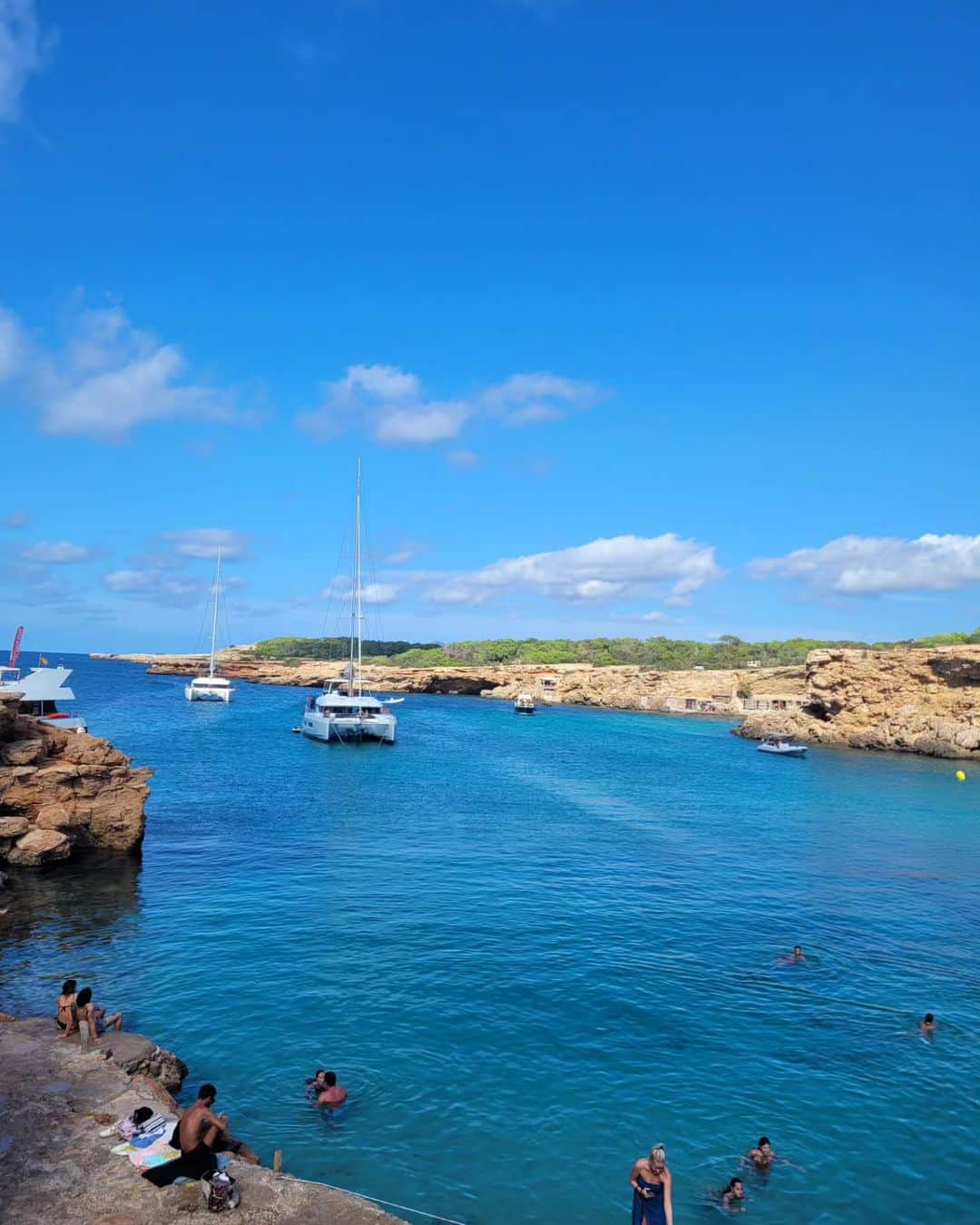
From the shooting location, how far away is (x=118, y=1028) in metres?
17.6

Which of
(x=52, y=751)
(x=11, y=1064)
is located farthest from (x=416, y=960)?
(x=52, y=751)

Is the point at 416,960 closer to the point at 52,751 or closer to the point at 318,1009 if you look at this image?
the point at 318,1009

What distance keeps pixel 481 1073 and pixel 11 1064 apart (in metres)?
8.82

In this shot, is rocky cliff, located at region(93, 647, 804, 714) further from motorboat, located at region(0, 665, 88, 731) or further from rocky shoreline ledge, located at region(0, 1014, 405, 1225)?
rocky shoreline ledge, located at region(0, 1014, 405, 1225)

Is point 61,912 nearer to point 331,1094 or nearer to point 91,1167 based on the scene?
point 331,1094

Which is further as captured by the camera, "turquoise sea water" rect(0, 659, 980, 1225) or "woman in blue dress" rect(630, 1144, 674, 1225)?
"turquoise sea water" rect(0, 659, 980, 1225)

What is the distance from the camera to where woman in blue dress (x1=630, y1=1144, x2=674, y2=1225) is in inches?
443

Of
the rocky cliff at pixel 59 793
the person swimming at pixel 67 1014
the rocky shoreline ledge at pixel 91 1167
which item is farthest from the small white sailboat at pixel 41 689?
the rocky shoreline ledge at pixel 91 1167

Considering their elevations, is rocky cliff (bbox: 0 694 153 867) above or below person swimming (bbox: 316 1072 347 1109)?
above

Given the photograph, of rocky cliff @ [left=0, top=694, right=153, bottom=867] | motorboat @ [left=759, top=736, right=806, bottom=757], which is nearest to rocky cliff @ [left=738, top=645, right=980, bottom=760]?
motorboat @ [left=759, top=736, right=806, bottom=757]

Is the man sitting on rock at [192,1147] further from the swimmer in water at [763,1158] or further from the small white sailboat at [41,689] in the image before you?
the small white sailboat at [41,689]

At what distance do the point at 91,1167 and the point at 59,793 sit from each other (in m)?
22.2

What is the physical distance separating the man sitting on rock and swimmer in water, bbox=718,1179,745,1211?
7.99 m

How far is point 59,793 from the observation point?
1220 inches
